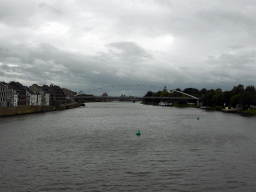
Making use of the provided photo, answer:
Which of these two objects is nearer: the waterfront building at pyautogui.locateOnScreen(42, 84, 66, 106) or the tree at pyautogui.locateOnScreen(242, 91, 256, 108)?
the tree at pyautogui.locateOnScreen(242, 91, 256, 108)

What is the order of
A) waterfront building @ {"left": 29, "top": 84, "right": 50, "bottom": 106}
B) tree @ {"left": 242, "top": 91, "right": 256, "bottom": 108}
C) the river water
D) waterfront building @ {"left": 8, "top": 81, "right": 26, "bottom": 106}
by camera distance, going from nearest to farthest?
1. the river water
2. tree @ {"left": 242, "top": 91, "right": 256, "bottom": 108}
3. waterfront building @ {"left": 8, "top": 81, "right": 26, "bottom": 106}
4. waterfront building @ {"left": 29, "top": 84, "right": 50, "bottom": 106}

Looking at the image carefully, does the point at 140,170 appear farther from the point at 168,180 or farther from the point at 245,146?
the point at 245,146

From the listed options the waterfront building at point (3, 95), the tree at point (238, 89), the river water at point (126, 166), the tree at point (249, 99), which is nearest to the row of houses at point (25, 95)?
the waterfront building at point (3, 95)

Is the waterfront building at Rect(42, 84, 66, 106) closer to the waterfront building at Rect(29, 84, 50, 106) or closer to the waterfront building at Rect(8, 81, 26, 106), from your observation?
the waterfront building at Rect(29, 84, 50, 106)

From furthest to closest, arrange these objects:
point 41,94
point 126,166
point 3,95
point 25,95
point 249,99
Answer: point 41,94 → point 25,95 → point 249,99 → point 3,95 → point 126,166

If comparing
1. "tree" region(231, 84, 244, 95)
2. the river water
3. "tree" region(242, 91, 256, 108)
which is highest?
"tree" region(231, 84, 244, 95)

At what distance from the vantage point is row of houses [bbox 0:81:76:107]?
94.6 meters

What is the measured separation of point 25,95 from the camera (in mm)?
113250

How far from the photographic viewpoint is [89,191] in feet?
55.7

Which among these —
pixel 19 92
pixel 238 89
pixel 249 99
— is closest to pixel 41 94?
pixel 19 92

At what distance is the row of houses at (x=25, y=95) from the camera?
310 ft

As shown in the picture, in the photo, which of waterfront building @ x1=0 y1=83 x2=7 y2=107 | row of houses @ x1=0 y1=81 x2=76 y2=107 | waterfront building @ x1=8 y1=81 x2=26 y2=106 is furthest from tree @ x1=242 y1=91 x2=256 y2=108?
waterfront building @ x1=8 y1=81 x2=26 y2=106

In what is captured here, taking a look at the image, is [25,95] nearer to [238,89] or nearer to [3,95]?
[3,95]

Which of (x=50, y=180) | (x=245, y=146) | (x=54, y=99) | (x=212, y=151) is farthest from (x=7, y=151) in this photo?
(x=54, y=99)
